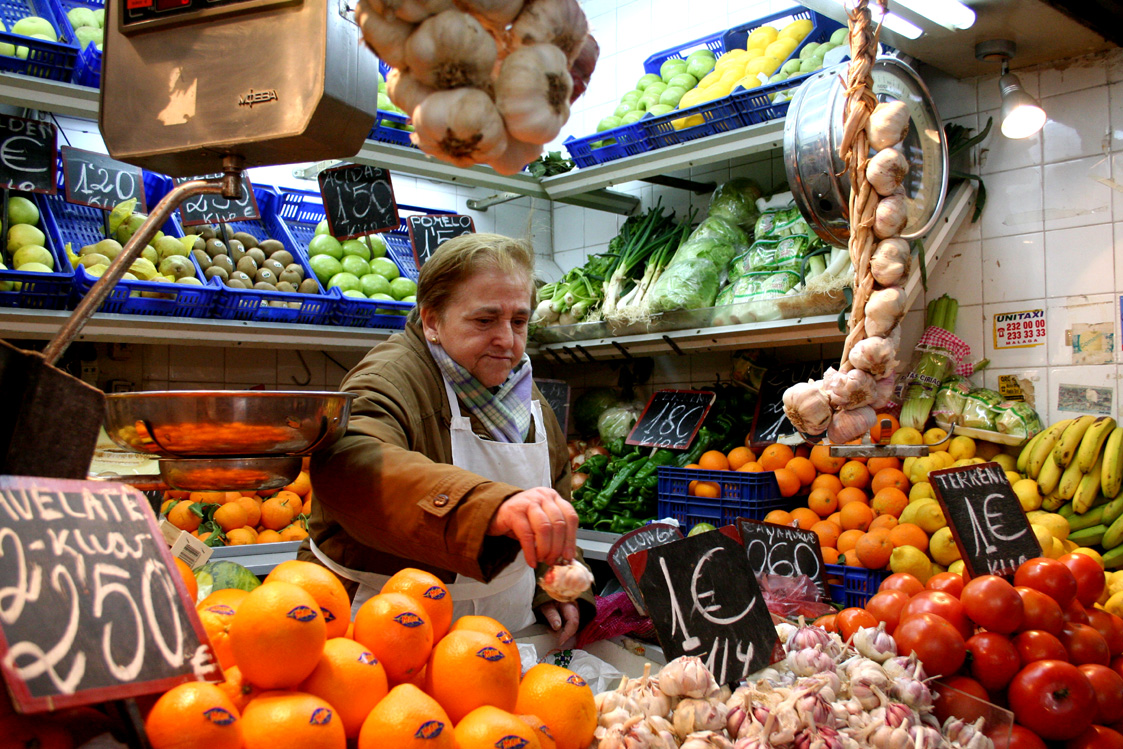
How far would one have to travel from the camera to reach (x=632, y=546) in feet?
7.01

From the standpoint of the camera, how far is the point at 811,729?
1.25 m

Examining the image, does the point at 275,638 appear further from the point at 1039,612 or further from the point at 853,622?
the point at 1039,612

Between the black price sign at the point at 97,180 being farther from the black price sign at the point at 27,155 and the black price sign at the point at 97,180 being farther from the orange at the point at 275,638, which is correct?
the orange at the point at 275,638

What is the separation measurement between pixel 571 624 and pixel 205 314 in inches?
79.8

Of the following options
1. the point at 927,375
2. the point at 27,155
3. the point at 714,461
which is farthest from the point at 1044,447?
the point at 27,155

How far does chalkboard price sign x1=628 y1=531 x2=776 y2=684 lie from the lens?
4.54 feet

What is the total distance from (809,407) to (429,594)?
3.38 feet

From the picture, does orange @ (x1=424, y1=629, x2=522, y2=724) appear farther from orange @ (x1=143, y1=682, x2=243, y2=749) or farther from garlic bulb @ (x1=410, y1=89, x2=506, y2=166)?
garlic bulb @ (x1=410, y1=89, x2=506, y2=166)

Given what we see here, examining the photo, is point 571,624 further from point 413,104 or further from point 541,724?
point 413,104

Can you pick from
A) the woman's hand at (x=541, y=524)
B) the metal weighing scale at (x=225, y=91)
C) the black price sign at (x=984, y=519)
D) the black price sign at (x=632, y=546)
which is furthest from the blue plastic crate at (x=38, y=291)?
the black price sign at (x=984, y=519)

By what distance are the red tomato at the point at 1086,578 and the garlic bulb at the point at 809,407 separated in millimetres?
683

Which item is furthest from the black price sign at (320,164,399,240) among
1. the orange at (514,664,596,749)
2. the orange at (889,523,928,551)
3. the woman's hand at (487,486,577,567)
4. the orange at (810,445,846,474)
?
the orange at (514,664,596,749)

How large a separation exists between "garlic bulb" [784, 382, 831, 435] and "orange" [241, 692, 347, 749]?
1250 millimetres

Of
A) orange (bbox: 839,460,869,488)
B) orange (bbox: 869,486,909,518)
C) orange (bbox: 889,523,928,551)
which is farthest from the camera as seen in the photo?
orange (bbox: 839,460,869,488)
